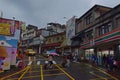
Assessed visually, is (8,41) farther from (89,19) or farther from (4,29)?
(89,19)

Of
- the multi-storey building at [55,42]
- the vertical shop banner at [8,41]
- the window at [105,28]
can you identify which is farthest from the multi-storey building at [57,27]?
the vertical shop banner at [8,41]

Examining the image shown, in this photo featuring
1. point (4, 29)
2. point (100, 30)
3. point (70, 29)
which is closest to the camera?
point (4, 29)

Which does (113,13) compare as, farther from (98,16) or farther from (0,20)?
(0,20)

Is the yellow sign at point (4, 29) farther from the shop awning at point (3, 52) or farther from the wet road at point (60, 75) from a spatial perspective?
the wet road at point (60, 75)

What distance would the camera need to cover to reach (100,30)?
3125 cm

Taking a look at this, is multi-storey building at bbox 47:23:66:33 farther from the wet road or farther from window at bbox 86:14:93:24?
the wet road

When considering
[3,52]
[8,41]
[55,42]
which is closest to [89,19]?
[8,41]

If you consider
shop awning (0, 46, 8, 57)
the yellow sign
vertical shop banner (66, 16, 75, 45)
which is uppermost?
vertical shop banner (66, 16, 75, 45)

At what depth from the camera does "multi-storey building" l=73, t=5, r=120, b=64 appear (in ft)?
79.6

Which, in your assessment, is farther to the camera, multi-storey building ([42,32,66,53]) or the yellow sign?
multi-storey building ([42,32,66,53])

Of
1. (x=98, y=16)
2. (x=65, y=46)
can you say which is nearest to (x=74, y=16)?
(x=65, y=46)

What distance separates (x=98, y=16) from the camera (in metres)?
33.2

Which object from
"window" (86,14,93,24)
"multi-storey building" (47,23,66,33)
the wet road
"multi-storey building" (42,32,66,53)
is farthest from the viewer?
"multi-storey building" (47,23,66,33)

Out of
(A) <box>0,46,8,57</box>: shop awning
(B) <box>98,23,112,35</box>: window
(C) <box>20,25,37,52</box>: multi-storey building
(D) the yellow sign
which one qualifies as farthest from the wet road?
(C) <box>20,25,37,52</box>: multi-storey building
